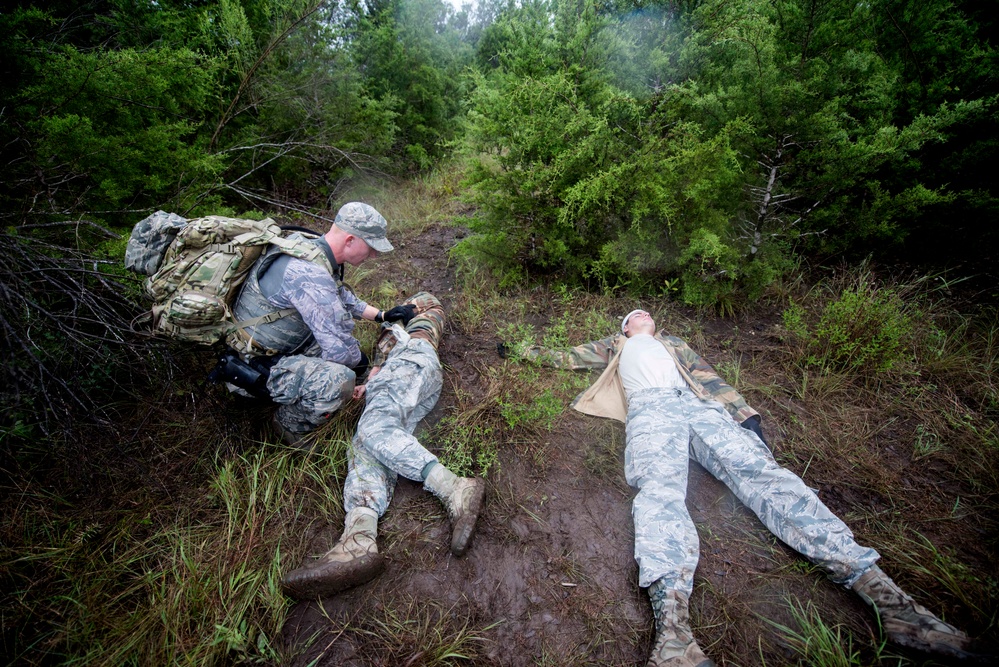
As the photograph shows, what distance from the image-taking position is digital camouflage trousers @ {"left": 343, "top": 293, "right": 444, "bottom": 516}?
2.67 m

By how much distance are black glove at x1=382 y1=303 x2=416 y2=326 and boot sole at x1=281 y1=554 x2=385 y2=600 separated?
6.72ft

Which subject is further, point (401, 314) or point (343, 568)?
point (401, 314)

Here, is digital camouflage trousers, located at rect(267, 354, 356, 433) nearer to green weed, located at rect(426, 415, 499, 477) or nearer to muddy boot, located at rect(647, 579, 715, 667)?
green weed, located at rect(426, 415, 499, 477)

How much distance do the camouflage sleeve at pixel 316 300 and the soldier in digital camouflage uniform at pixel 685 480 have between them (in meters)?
1.60

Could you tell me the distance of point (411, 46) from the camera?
8.02 metres

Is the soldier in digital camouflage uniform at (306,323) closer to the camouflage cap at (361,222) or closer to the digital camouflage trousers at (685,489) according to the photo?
the camouflage cap at (361,222)

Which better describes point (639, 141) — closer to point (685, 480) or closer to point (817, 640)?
point (685, 480)

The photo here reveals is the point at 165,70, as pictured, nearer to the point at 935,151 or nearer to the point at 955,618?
the point at 955,618

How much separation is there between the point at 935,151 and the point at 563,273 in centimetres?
387

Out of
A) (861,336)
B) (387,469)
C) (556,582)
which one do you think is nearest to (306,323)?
(387,469)

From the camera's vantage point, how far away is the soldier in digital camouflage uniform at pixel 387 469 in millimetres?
2207

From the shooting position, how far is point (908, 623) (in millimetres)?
2004

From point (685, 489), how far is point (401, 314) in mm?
2656

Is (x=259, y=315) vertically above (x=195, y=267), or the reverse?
(x=195, y=267)
